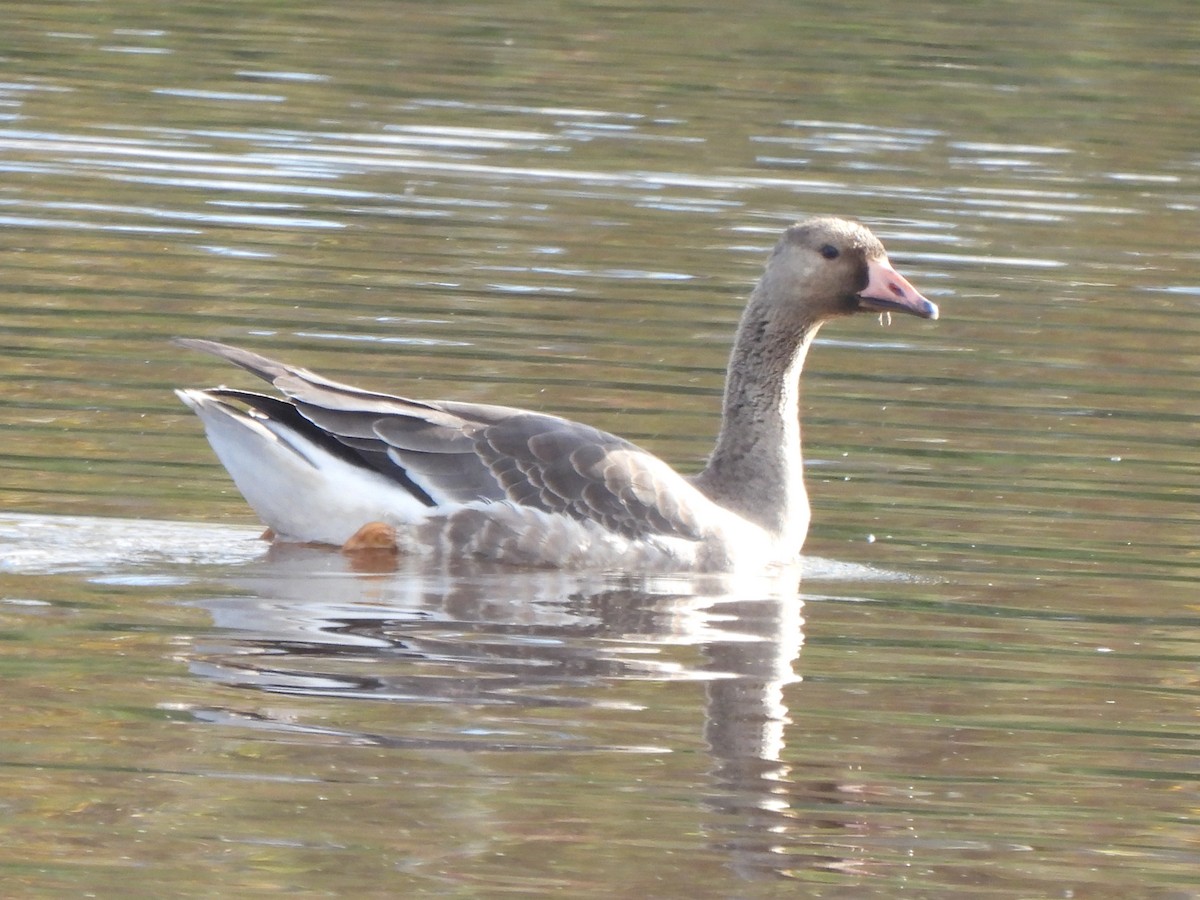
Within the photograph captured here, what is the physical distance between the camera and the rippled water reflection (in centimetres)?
697

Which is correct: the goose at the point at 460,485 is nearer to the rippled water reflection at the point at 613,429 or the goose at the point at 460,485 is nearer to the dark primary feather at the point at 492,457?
the dark primary feather at the point at 492,457

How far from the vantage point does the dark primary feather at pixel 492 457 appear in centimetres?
1045

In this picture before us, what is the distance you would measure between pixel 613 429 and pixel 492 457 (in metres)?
1.75

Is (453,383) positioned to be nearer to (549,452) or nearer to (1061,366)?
(549,452)

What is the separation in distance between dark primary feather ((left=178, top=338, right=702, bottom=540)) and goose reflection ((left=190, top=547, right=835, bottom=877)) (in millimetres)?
320

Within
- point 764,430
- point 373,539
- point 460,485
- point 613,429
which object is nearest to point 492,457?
point 460,485

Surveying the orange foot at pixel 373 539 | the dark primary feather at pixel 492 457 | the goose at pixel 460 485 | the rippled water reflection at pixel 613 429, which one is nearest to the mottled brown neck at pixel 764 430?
the goose at pixel 460 485

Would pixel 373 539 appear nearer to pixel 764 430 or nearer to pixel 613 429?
pixel 764 430

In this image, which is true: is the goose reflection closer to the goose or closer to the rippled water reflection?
the rippled water reflection

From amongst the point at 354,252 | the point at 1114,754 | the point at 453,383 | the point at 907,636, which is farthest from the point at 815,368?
the point at 1114,754

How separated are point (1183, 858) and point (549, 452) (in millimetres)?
4184

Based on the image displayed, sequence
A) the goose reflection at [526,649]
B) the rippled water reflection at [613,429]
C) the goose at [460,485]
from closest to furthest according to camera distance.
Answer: the rippled water reflection at [613,429] → the goose reflection at [526,649] → the goose at [460,485]

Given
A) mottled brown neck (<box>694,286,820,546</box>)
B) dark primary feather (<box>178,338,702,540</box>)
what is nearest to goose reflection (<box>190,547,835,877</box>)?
dark primary feather (<box>178,338,702,540</box>)

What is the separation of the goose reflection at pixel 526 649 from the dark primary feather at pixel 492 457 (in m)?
0.32
